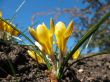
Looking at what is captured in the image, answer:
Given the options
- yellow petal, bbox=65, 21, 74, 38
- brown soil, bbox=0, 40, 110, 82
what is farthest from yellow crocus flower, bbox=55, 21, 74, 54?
brown soil, bbox=0, 40, 110, 82

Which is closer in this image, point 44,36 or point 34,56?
point 44,36

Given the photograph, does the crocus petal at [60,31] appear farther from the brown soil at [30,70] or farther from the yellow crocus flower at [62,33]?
the brown soil at [30,70]

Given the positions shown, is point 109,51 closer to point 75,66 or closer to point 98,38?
point 75,66

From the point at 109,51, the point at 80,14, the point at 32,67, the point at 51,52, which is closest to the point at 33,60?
the point at 32,67

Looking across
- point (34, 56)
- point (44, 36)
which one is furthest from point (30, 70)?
point (44, 36)

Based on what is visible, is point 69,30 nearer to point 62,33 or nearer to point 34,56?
point 62,33

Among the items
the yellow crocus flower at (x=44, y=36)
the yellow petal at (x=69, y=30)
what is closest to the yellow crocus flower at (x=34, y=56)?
the yellow crocus flower at (x=44, y=36)
